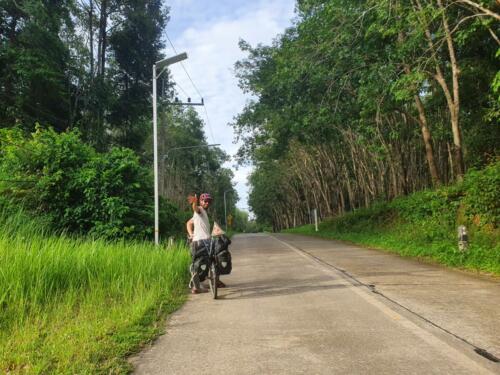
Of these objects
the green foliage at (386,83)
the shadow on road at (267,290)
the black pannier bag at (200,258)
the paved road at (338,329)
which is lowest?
the paved road at (338,329)

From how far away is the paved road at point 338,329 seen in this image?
4.71 m

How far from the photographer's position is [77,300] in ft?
25.3

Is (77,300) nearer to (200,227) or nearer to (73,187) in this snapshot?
(200,227)

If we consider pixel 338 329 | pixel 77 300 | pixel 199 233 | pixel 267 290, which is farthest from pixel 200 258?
pixel 338 329

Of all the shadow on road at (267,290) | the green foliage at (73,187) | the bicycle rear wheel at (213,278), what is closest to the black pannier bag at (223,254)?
the bicycle rear wheel at (213,278)

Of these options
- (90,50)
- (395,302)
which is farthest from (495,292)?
(90,50)

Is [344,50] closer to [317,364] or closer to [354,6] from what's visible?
[354,6]

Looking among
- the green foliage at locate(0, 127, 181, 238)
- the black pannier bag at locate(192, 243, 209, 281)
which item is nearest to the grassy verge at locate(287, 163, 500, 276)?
the black pannier bag at locate(192, 243, 209, 281)

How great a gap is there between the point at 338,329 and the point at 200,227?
4.11m

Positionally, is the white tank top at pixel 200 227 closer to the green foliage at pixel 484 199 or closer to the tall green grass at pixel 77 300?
the tall green grass at pixel 77 300

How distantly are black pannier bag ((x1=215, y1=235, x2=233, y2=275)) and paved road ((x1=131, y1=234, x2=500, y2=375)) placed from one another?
560 mm

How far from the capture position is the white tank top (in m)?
9.39

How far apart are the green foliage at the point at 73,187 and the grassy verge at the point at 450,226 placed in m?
9.35

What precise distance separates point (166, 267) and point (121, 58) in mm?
24950
